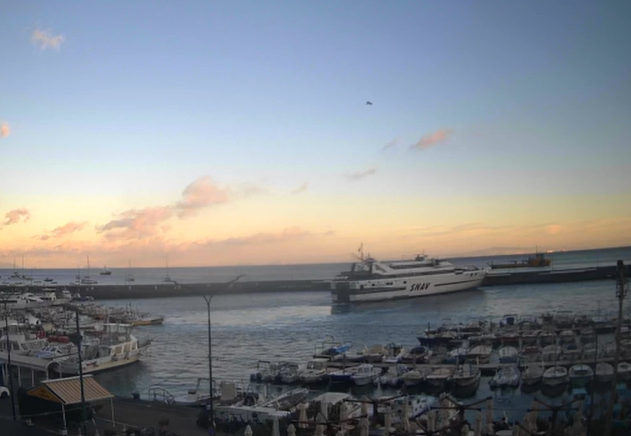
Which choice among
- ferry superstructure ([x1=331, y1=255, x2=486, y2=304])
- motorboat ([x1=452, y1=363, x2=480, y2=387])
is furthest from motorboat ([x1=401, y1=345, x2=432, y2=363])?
ferry superstructure ([x1=331, y1=255, x2=486, y2=304])

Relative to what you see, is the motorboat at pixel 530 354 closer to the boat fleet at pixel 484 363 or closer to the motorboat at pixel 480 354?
the boat fleet at pixel 484 363

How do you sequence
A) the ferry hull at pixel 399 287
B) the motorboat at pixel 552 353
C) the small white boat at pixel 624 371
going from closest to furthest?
the small white boat at pixel 624 371
the motorboat at pixel 552 353
the ferry hull at pixel 399 287

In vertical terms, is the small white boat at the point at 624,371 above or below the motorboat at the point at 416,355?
above

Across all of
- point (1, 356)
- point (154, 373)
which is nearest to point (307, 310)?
point (154, 373)

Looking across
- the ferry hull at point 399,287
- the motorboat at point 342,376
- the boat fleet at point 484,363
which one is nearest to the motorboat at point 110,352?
the boat fleet at point 484,363

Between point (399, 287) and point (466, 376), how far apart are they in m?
41.1

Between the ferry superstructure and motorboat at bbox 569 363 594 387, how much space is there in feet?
136

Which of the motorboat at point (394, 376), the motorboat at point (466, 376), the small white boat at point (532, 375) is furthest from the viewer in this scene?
the motorboat at point (394, 376)

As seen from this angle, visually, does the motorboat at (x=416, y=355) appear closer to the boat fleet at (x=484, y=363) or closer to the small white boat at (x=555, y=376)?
the boat fleet at (x=484, y=363)

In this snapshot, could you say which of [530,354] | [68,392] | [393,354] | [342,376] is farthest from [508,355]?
[68,392]

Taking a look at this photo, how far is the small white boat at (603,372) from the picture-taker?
14189 millimetres

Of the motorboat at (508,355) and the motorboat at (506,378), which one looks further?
the motorboat at (508,355)

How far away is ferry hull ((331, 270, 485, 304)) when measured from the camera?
60.9m

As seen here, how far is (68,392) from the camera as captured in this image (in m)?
14.5
